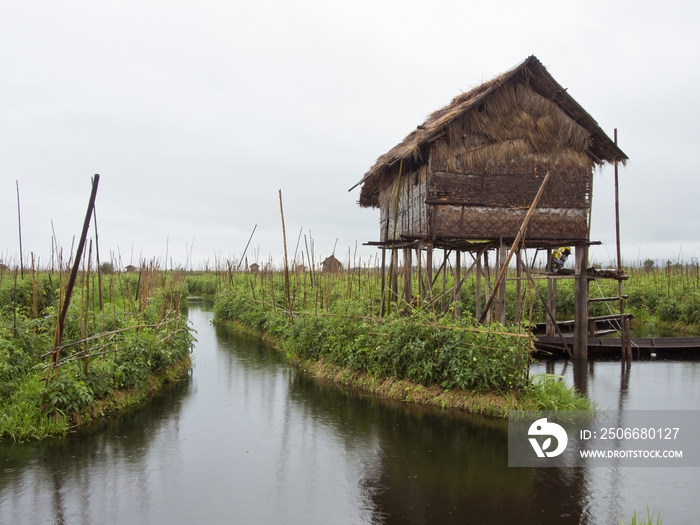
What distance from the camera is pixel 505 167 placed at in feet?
33.5

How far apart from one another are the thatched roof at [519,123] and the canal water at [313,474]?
5027 mm

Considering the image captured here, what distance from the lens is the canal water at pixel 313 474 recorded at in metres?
4.88

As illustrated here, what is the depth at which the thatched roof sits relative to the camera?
9.91m

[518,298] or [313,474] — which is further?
[518,298]

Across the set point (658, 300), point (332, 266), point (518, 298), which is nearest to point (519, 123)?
point (518, 298)

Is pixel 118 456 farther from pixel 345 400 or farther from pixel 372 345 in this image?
pixel 372 345

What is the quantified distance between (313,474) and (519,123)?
25.7ft

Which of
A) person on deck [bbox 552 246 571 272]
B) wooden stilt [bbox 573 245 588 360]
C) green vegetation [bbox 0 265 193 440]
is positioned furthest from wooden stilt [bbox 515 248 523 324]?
green vegetation [bbox 0 265 193 440]

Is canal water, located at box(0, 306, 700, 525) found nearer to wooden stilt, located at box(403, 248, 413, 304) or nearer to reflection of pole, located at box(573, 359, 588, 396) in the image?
reflection of pole, located at box(573, 359, 588, 396)

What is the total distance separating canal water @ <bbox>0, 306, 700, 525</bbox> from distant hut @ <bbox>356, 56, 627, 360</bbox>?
3.44m

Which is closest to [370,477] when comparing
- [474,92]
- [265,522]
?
[265,522]

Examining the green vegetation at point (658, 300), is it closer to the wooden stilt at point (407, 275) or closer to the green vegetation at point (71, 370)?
the wooden stilt at point (407, 275)

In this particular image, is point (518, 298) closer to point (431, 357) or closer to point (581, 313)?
point (431, 357)

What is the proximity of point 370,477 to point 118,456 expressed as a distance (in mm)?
3178
